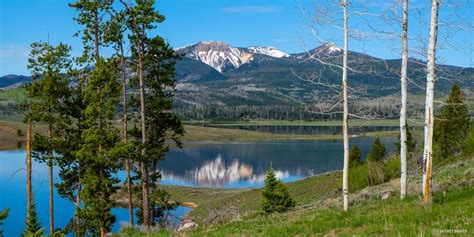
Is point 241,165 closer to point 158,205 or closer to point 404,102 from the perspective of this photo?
point 158,205

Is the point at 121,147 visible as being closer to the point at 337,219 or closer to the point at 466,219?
the point at 337,219

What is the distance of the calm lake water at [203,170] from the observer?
66100 millimetres

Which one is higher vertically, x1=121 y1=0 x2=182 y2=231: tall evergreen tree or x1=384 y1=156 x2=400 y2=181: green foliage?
x1=121 y1=0 x2=182 y2=231: tall evergreen tree

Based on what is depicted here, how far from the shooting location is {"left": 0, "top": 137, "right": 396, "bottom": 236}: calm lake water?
66.1m

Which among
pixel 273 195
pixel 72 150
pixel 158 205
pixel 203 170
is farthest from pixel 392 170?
pixel 203 170

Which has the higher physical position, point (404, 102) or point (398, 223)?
point (404, 102)

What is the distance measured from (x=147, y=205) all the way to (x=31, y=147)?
379 inches

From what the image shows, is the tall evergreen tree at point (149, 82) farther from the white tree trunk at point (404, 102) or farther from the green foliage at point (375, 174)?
the green foliage at point (375, 174)

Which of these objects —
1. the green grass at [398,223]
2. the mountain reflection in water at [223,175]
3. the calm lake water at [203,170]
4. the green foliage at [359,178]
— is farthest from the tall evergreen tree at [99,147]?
the mountain reflection in water at [223,175]

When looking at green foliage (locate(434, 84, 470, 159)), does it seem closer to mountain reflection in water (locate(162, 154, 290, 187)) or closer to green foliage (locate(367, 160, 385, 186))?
green foliage (locate(367, 160, 385, 186))

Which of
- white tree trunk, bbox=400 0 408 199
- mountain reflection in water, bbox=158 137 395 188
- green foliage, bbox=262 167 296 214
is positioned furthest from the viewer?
mountain reflection in water, bbox=158 137 395 188

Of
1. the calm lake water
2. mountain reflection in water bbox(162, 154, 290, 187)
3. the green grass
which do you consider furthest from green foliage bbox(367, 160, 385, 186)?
the green grass

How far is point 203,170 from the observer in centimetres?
11269

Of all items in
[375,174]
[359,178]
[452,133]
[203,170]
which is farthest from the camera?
[203,170]
